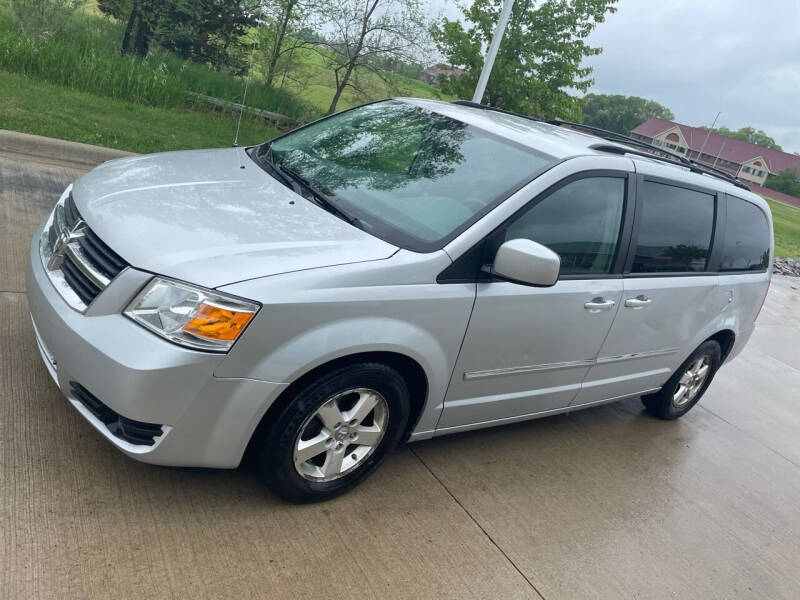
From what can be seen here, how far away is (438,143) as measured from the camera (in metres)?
3.88

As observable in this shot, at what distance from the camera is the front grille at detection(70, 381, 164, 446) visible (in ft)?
8.68

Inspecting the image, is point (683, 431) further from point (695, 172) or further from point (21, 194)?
point (21, 194)

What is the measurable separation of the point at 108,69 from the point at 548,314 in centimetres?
810

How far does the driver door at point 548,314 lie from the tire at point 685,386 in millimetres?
1341

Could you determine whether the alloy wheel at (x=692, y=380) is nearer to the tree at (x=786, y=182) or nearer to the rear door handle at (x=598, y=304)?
the rear door handle at (x=598, y=304)

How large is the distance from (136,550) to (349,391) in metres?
1.02

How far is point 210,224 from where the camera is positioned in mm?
2932

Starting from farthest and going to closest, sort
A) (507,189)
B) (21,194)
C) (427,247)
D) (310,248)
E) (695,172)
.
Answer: (21,194), (695,172), (507,189), (427,247), (310,248)

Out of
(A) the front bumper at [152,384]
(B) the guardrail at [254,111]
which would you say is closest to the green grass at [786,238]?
(B) the guardrail at [254,111]

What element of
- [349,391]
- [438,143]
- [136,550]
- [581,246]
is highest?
[438,143]

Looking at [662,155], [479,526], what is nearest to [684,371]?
[662,155]

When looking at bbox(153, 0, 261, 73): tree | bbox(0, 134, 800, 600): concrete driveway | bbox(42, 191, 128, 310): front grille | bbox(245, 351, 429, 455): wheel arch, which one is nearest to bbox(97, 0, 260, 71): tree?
bbox(153, 0, 261, 73): tree

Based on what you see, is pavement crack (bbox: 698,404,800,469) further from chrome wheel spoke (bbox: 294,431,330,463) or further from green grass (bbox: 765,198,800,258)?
green grass (bbox: 765,198,800,258)

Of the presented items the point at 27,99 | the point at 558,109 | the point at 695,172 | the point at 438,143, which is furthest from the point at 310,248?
the point at 558,109
